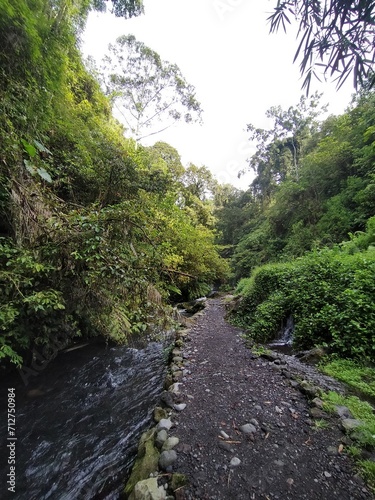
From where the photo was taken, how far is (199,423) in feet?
6.92

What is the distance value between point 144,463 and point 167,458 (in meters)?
0.22

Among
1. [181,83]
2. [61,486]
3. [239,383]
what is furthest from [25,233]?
[181,83]

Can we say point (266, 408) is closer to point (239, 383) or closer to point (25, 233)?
point (239, 383)

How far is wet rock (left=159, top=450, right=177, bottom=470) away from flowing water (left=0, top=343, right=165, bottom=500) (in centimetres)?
44

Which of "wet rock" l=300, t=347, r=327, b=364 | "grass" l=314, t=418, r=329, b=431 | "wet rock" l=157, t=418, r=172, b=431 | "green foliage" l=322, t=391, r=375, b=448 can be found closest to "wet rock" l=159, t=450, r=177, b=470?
"wet rock" l=157, t=418, r=172, b=431

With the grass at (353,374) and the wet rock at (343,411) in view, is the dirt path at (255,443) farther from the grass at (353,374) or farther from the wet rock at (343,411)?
the grass at (353,374)

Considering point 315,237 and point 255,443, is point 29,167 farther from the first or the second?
point 315,237

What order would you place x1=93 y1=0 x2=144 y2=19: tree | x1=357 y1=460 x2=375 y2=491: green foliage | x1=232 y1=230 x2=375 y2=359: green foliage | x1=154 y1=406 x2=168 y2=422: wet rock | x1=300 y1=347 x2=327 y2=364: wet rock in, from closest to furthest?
x1=357 y1=460 x2=375 y2=491: green foliage, x1=154 y1=406 x2=168 y2=422: wet rock, x1=232 y1=230 x2=375 y2=359: green foliage, x1=300 y1=347 x2=327 y2=364: wet rock, x1=93 y1=0 x2=144 y2=19: tree

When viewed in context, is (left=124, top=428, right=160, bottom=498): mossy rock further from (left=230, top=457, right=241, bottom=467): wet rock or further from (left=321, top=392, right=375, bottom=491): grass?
(left=321, top=392, right=375, bottom=491): grass

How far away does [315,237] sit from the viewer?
8.79 meters

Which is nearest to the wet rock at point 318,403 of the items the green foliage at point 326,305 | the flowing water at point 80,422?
the green foliage at point 326,305

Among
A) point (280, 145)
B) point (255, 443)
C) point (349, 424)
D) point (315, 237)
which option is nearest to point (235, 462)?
point (255, 443)

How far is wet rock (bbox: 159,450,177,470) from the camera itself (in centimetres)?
166

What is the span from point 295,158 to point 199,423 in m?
20.7
